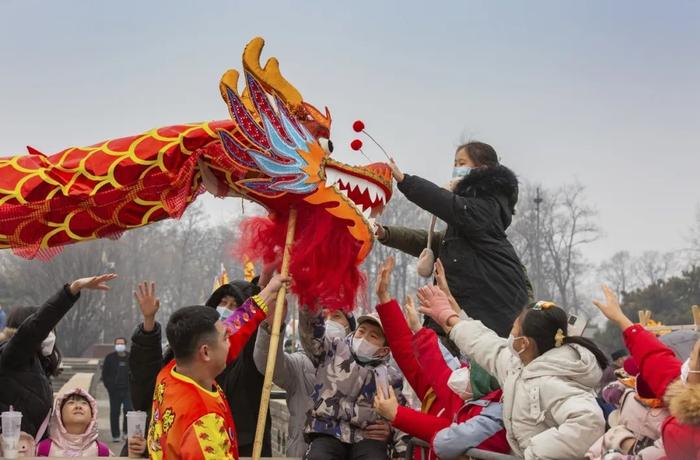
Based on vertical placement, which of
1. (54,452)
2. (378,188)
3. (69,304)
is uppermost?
(378,188)

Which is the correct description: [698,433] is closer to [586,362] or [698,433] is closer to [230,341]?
[586,362]

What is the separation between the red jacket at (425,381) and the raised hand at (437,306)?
0.25 meters

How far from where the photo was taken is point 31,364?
5.95m

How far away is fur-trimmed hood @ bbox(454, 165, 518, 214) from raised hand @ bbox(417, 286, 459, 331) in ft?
2.19

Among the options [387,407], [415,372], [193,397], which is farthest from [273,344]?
[415,372]

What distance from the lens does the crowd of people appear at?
384 centimetres

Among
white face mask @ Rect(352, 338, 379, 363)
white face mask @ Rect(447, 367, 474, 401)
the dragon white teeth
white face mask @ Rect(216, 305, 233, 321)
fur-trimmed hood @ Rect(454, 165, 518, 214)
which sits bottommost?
white face mask @ Rect(447, 367, 474, 401)

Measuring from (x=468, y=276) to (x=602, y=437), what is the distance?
151cm

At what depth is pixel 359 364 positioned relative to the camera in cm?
532

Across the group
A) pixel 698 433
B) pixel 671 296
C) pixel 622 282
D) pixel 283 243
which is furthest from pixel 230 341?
pixel 622 282

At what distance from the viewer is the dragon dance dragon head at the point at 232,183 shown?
4734 millimetres

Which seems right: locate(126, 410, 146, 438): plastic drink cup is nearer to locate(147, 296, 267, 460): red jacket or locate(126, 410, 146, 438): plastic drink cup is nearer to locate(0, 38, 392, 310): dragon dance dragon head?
locate(0, 38, 392, 310): dragon dance dragon head

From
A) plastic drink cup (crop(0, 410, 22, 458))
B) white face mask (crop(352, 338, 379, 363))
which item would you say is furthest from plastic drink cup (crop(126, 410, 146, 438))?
white face mask (crop(352, 338, 379, 363))

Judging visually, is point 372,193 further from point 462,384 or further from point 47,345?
point 47,345
